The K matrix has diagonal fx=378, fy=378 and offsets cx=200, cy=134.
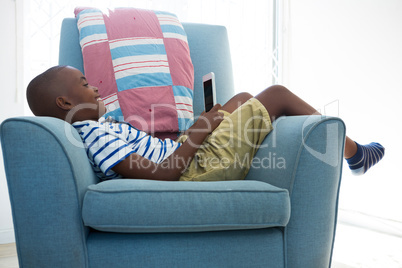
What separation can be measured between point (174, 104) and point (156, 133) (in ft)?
0.44

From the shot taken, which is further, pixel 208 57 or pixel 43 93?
pixel 208 57

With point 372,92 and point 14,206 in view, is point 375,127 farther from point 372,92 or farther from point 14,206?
point 14,206

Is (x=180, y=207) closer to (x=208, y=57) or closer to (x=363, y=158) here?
(x=363, y=158)

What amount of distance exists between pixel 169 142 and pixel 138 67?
36 centimetres

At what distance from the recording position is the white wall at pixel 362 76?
6.08ft

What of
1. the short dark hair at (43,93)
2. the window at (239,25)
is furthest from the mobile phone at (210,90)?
the window at (239,25)

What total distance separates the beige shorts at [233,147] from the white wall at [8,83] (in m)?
1.15

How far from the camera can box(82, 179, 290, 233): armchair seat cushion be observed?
2.72 ft

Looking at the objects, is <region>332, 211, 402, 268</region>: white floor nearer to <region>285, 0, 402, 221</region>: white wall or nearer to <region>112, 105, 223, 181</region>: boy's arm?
<region>285, 0, 402, 221</region>: white wall

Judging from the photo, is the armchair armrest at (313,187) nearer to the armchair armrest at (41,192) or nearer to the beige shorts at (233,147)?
the beige shorts at (233,147)

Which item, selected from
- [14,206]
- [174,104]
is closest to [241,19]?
[174,104]

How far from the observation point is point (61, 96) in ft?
3.75

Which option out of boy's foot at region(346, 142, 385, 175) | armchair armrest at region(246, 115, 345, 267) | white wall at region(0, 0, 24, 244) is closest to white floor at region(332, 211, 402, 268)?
boy's foot at region(346, 142, 385, 175)

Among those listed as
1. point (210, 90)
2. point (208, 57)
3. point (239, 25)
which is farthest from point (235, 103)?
point (239, 25)
